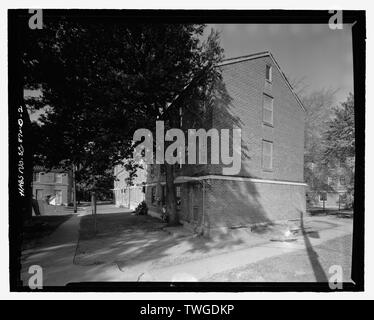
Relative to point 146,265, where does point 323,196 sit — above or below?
above

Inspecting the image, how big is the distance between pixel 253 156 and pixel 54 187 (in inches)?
1184

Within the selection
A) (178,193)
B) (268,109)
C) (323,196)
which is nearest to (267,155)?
(268,109)

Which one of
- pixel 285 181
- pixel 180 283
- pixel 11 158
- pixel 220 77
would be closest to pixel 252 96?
pixel 220 77

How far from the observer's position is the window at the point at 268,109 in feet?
39.1

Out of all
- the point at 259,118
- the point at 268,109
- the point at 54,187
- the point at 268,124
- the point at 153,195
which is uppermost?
the point at 268,109

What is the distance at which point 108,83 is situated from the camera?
9008 millimetres

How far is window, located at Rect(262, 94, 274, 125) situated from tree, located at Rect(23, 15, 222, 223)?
141 inches

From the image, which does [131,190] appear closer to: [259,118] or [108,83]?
[259,118]

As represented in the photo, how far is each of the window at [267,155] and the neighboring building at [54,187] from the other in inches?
1000

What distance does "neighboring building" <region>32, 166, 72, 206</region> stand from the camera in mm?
30172

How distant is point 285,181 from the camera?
1253 cm

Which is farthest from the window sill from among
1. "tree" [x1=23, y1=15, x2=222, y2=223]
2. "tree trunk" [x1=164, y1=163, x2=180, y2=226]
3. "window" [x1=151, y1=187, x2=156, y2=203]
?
"window" [x1=151, y1=187, x2=156, y2=203]
